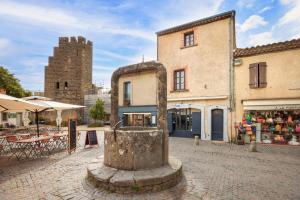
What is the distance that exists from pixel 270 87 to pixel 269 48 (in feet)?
7.46

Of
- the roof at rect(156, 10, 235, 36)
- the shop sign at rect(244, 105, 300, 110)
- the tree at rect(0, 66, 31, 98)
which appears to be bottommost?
the shop sign at rect(244, 105, 300, 110)

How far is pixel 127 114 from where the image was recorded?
17.8m

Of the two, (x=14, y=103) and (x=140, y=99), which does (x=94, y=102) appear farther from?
(x=14, y=103)

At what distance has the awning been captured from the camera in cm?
1074

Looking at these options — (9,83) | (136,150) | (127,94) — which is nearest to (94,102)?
(9,83)

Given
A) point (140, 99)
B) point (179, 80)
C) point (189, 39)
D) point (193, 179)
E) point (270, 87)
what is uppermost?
point (189, 39)

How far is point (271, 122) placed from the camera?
1163cm

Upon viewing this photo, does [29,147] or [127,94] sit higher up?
[127,94]

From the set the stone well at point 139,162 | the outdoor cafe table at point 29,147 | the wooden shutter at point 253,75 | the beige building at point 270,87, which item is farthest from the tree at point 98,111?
the stone well at point 139,162

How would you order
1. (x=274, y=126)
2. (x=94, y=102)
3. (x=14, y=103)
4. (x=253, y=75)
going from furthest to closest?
(x=94, y=102)
(x=253, y=75)
(x=274, y=126)
(x=14, y=103)

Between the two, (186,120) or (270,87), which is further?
(186,120)

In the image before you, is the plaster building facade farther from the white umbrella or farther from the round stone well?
the round stone well

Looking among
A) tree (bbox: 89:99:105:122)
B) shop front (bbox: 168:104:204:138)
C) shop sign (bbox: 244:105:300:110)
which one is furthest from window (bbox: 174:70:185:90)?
tree (bbox: 89:99:105:122)

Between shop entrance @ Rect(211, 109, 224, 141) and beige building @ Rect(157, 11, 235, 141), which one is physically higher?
beige building @ Rect(157, 11, 235, 141)
